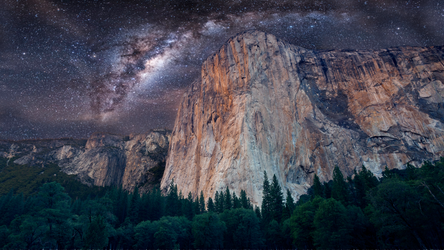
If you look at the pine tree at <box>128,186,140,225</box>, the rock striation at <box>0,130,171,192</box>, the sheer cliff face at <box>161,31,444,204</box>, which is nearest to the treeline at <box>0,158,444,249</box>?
the pine tree at <box>128,186,140,225</box>

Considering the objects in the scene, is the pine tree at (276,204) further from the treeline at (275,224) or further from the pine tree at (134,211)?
the pine tree at (134,211)

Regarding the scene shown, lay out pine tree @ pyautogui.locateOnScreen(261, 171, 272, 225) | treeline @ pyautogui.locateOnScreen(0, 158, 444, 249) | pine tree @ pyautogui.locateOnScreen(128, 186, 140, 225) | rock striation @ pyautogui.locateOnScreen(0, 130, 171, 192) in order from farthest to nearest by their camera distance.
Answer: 1. rock striation @ pyautogui.locateOnScreen(0, 130, 171, 192)
2. pine tree @ pyautogui.locateOnScreen(261, 171, 272, 225)
3. pine tree @ pyautogui.locateOnScreen(128, 186, 140, 225)
4. treeline @ pyautogui.locateOnScreen(0, 158, 444, 249)

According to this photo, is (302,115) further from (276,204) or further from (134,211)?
(134,211)

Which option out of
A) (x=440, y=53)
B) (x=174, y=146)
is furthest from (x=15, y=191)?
(x=440, y=53)

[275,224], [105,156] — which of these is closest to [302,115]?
[275,224]

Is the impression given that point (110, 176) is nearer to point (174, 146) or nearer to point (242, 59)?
point (174, 146)

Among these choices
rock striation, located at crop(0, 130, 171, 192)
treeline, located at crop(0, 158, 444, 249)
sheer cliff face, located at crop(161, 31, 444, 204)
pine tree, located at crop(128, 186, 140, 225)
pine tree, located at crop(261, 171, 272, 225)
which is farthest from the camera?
rock striation, located at crop(0, 130, 171, 192)

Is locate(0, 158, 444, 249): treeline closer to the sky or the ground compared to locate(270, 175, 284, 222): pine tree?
closer to the ground

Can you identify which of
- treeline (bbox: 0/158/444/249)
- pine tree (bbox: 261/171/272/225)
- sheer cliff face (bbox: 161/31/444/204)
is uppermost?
sheer cliff face (bbox: 161/31/444/204)

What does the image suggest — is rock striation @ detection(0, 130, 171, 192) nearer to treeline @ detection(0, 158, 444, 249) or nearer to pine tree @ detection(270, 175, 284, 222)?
pine tree @ detection(270, 175, 284, 222)
